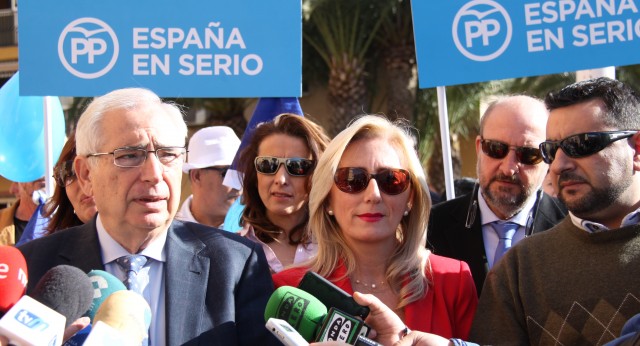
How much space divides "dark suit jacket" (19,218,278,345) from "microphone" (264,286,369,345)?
46 centimetres

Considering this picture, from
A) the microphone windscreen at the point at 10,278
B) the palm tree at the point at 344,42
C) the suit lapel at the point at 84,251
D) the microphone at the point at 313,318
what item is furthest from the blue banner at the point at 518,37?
the palm tree at the point at 344,42

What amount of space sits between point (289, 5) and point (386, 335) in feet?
8.16

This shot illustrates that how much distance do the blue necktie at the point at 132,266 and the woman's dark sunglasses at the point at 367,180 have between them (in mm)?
859

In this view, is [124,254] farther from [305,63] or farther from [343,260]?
[305,63]

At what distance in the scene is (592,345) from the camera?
2.91 metres

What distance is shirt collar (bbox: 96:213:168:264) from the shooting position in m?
3.11

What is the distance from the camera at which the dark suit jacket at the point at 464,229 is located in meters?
3.93

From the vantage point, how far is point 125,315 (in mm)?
2127

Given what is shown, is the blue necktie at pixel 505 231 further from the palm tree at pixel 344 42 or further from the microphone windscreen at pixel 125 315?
the palm tree at pixel 344 42

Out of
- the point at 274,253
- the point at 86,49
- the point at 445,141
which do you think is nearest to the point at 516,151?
the point at 445,141

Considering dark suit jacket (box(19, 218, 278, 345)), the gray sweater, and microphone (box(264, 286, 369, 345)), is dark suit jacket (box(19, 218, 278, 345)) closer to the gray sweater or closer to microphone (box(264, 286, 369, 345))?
microphone (box(264, 286, 369, 345))

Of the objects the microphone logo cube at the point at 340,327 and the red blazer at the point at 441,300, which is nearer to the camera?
the microphone logo cube at the point at 340,327

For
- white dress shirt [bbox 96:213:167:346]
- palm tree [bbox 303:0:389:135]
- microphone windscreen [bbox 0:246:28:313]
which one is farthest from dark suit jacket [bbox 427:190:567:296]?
palm tree [bbox 303:0:389:135]

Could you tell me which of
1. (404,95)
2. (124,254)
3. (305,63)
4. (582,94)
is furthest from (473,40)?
(305,63)
